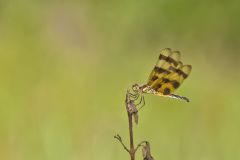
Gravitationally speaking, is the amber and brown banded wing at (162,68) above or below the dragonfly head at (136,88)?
above

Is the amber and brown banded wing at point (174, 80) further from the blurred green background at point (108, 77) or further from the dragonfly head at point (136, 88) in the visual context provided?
the blurred green background at point (108, 77)

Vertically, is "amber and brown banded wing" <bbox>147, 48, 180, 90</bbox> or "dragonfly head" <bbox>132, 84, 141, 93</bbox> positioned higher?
"amber and brown banded wing" <bbox>147, 48, 180, 90</bbox>

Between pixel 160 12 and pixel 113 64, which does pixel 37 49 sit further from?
pixel 160 12

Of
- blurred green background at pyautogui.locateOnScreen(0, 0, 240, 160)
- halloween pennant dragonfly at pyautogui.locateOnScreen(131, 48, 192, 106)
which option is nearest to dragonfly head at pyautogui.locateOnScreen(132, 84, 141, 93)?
halloween pennant dragonfly at pyautogui.locateOnScreen(131, 48, 192, 106)

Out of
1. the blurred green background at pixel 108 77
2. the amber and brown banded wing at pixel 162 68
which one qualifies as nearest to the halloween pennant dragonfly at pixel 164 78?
the amber and brown banded wing at pixel 162 68

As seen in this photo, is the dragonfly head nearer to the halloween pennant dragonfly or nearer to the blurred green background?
the halloween pennant dragonfly

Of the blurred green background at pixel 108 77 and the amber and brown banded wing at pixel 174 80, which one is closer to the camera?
the amber and brown banded wing at pixel 174 80
